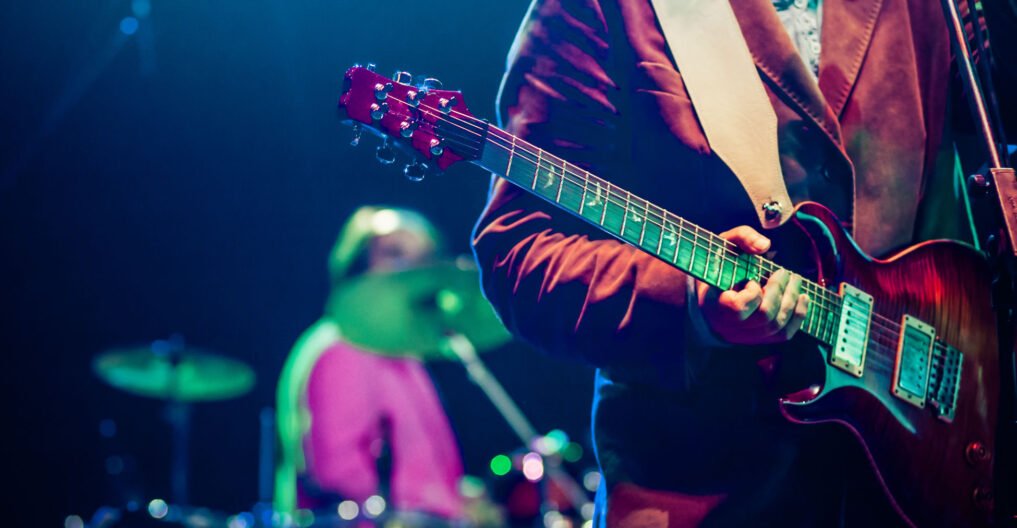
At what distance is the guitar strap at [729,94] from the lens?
181 centimetres

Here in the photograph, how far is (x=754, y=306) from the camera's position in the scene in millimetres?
1595

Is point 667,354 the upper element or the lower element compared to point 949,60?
lower

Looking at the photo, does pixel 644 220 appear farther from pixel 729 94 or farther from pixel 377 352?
pixel 377 352

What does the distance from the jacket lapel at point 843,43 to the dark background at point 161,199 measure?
7.08 feet

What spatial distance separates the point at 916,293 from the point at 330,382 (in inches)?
159

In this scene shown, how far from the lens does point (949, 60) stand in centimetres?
217

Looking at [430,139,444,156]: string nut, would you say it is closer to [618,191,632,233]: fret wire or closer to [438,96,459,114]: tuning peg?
[438,96,459,114]: tuning peg

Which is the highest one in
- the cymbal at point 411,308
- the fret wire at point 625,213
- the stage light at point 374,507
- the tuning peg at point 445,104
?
the tuning peg at point 445,104

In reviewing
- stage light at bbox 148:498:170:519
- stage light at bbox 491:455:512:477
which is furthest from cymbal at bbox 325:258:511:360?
stage light at bbox 148:498:170:519

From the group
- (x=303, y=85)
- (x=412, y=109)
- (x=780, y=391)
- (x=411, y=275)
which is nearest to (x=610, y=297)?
(x=780, y=391)

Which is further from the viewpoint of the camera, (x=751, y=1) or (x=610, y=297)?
(x=751, y=1)

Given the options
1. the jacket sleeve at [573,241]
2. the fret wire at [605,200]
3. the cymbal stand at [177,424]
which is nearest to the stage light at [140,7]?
the cymbal stand at [177,424]

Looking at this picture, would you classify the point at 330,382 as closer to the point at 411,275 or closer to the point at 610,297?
the point at 411,275

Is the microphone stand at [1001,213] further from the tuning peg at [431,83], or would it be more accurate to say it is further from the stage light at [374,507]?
the stage light at [374,507]
